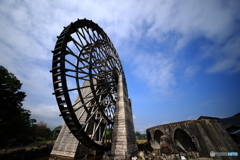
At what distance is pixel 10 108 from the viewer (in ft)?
45.7

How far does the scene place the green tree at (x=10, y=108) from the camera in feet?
42.9

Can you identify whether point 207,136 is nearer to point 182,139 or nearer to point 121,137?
point 182,139

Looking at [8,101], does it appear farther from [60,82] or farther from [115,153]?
[115,153]

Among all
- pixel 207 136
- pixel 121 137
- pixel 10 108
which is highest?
pixel 10 108

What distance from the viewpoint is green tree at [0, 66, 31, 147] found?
515 inches

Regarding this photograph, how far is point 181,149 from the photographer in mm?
13328

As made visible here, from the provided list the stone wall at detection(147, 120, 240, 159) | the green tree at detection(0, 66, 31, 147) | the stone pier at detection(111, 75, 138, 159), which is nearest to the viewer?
the stone pier at detection(111, 75, 138, 159)

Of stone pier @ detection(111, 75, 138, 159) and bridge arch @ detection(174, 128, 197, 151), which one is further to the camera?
bridge arch @ detection(174, 128, 197, 151)

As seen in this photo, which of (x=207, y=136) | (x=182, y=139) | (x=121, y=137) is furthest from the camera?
(x=182, y=139)

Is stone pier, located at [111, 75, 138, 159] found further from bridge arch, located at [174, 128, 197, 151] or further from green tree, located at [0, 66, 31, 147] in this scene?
green tree, located at [0, 66, 31, 147]

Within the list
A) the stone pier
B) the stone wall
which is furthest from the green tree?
the stone wall

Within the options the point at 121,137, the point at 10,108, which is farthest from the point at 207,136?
the point at 10,108

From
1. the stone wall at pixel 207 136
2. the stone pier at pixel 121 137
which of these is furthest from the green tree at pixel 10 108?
the stone wall at pixel 207 136

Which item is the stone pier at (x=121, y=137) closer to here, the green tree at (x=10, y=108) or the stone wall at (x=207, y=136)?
the stone wall at (x=207, y=136)
